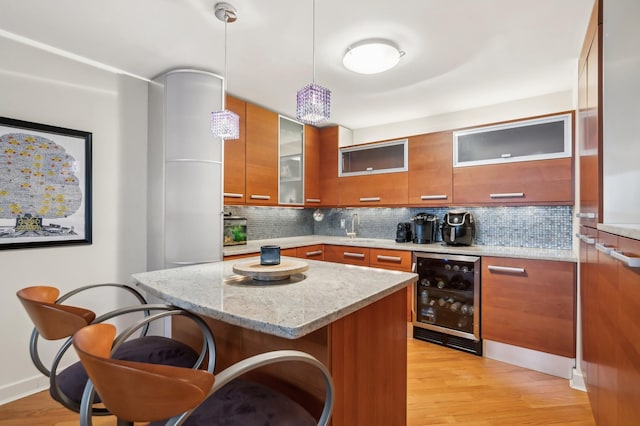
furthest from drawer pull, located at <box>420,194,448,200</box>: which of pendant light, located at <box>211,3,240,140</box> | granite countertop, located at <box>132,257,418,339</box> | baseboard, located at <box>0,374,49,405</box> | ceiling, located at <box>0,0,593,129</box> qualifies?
baseboard, located at <box>0,374,49,405</box>

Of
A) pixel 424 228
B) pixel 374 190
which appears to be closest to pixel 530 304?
pixel 424 228

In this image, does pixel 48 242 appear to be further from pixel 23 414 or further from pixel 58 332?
pixel 58 332

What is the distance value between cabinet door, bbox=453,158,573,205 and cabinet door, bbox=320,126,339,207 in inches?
57.2

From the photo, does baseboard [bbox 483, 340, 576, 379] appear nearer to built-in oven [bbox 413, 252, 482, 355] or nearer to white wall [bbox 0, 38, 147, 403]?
built-in oven [bbox 413, 252, 482, 355]

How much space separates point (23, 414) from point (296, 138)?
3224 millimetres

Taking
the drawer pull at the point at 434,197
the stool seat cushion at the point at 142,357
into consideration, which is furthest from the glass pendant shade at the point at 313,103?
the drawer pull at the point at 434,197

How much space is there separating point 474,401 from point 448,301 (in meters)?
0.96

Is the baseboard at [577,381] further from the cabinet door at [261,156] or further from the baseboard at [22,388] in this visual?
the baseboard at [22,388]

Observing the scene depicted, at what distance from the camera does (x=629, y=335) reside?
1.01 metres

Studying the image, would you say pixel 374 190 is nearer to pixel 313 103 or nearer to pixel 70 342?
A: pixel 313 103

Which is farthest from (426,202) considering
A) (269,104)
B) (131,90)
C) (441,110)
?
(131,90)

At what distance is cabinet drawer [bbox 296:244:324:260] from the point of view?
3268 millimetres

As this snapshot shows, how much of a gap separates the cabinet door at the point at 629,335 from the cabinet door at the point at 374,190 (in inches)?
89.7

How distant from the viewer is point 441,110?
A: 10.9ft
